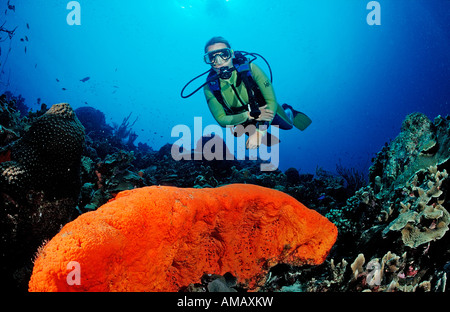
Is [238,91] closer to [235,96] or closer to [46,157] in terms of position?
[235,96]

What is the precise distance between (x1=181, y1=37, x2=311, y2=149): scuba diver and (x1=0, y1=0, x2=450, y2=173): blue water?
139ft

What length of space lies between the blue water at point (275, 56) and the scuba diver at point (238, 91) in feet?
139

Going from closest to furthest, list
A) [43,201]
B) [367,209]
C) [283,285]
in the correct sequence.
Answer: [43,201] → [283,285] → [367,209]

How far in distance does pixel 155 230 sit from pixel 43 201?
4.76 ft

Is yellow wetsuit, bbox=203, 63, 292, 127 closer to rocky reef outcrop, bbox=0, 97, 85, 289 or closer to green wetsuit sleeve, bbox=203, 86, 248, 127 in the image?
green wetsuit sleeve, bbox=203, 86, 248, 127

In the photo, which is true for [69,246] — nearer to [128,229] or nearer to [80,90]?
[128,229]

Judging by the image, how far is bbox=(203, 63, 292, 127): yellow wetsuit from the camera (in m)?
4.73

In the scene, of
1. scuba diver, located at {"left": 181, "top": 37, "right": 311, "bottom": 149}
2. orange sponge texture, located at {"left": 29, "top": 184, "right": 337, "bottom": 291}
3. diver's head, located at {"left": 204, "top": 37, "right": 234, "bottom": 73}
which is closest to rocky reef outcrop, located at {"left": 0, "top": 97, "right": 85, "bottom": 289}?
orange sponge texture, located at {"left": 29, "top": 184, "right": 337, "bottom": 291}

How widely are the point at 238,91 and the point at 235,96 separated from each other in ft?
0.46

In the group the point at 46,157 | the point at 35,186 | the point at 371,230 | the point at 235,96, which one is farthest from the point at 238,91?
the point at 35,186

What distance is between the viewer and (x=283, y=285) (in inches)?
94.5

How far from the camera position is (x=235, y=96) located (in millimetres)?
5039

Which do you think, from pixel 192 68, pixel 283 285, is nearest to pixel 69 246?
pixel 283 285
